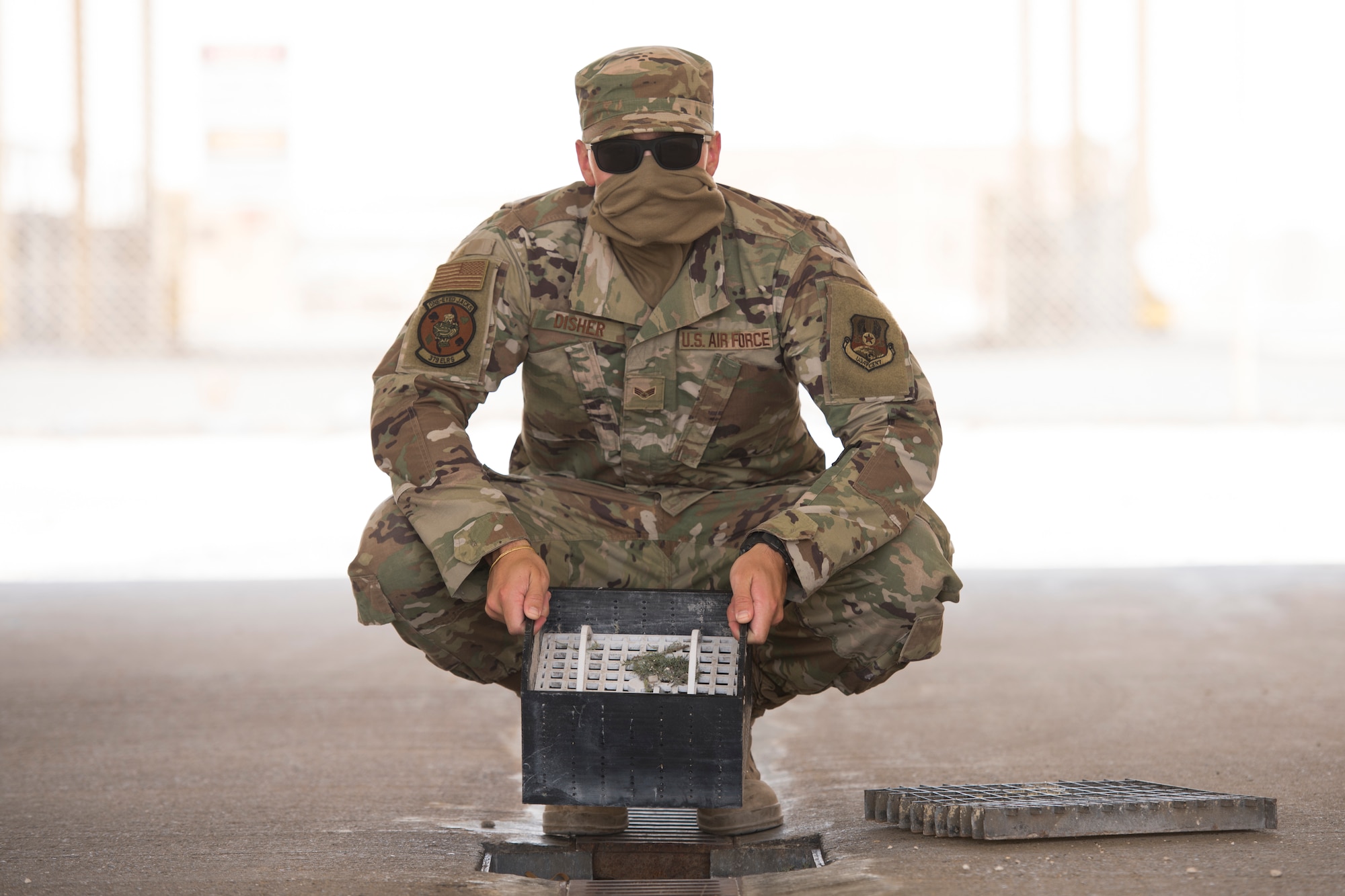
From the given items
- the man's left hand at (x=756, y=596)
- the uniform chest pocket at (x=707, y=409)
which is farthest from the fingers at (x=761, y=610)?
the uniform chest pocket at (x=707, y=409)

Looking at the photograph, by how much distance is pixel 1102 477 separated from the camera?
6902 mm

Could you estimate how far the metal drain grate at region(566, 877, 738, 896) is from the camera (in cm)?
213

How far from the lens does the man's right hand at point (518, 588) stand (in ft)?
6.72

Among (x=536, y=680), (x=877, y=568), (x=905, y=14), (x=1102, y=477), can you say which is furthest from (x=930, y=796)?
(x=905, y=14)

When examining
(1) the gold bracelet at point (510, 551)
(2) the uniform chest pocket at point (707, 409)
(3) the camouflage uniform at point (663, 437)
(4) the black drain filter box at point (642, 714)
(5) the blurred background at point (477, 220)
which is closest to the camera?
(4) the black drain filter box at point (642, 714)

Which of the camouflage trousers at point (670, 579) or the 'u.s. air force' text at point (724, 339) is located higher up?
the 'u.s. air force' text at point (724, 339)

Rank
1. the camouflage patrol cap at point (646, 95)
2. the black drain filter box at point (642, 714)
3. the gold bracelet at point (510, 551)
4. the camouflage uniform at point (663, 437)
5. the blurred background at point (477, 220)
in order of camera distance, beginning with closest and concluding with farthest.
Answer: the black drain filter box at point (642, 714)
the gold bracelet at point (510, 551)
the camouflage uniform at point (663, 437)
the camouflage patrol cap at point (646, 95)
the blurred background at point (477, 220)

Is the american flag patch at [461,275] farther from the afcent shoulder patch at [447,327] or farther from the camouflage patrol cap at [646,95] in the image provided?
the camouflage patrol cap at [646,95]

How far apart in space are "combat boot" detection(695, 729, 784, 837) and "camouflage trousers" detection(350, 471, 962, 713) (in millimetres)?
159

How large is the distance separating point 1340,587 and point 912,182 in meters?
4.46

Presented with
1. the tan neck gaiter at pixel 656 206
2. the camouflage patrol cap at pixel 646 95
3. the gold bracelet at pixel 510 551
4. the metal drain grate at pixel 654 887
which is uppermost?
Result: the camouflage patrol cap at pixel 646 95

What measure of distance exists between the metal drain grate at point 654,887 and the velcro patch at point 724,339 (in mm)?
844

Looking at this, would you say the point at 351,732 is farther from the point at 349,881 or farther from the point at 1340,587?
the point at 1340,587

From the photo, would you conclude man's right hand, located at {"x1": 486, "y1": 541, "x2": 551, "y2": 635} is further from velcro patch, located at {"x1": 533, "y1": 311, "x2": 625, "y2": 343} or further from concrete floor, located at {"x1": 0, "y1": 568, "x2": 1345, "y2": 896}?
velcro patch, located at {"x1": 533, "y1": 311, "x2": 625, "y2": 343}
